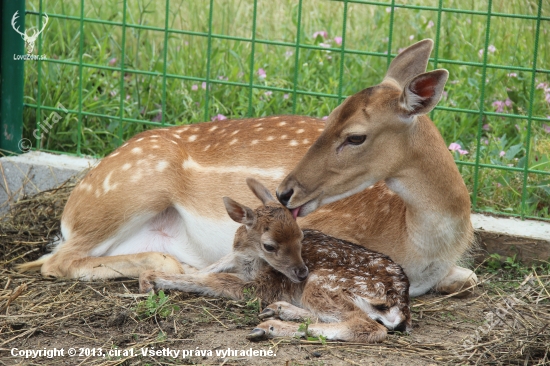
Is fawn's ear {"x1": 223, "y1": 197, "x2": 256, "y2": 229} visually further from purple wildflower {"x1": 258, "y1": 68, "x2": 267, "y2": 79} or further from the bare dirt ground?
purple wildflower {"x1": 258, "y1": 68, "x2": 267, "y2": 79}

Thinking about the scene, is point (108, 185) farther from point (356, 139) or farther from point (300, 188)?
point (356, 139)

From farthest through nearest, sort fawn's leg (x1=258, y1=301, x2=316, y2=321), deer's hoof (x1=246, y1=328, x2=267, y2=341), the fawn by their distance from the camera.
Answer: fawn's leg (x1=258, y1=301, x2=316, y2=321) < the fawn < deer's hoof (x1=246, y1=328, x2=267, y2=341)

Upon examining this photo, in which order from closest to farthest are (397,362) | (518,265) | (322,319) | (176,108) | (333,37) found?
(397,362) → (322,319) → (518,265) → (176,108) → (333,37)

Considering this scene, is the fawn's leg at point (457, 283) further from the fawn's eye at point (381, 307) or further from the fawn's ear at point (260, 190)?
the fawn's ear at point (260, 190)

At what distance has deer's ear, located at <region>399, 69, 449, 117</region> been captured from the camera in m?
4.50

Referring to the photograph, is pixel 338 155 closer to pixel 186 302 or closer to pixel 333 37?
pixel 186 302

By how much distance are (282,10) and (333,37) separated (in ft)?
2.90

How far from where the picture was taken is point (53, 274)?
5512 millimetres

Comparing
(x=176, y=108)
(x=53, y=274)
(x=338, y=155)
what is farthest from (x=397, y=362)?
(x=176, y=108)

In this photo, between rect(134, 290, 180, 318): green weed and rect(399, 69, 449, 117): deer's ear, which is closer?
rect(399, 69, 449, 117): deer's ear

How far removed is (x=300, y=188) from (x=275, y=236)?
0.29 meters

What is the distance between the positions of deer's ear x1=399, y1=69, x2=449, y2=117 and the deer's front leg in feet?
4.45

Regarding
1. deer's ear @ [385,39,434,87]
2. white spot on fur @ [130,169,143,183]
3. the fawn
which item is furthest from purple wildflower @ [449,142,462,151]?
white spot on fur @ [130,169,143,183]

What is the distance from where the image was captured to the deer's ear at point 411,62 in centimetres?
519
